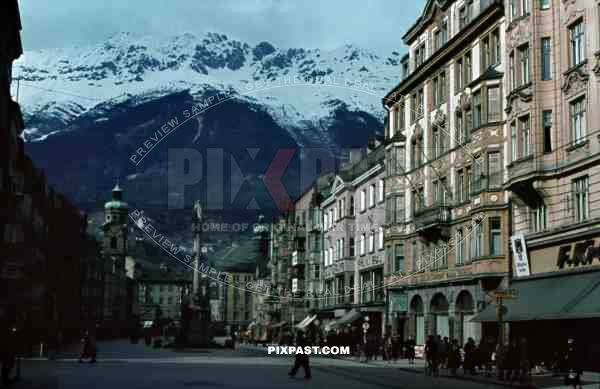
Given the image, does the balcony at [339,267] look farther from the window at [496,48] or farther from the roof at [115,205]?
the roof at [115,205]

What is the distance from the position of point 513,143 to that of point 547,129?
377cm

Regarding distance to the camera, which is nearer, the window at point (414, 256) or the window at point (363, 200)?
the window at point (414, 256)

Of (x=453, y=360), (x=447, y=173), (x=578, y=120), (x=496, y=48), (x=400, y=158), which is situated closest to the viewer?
(x=578, y=120)

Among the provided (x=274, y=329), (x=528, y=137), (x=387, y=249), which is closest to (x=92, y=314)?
(x=274, y=329)

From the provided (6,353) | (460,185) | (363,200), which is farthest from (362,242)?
(6,353)

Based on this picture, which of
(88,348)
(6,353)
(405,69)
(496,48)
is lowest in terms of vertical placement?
(88,348)

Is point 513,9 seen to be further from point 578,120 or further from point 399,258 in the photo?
point 399,258

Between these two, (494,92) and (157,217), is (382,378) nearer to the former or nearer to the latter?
(494,92)

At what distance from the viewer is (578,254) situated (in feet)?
131

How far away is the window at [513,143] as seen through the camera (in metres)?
47.0

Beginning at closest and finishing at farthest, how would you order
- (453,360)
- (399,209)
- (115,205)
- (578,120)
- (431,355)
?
(578,120) → (431,355) → (453,360) → (399,209) → (115,205)

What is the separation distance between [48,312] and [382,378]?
215ft

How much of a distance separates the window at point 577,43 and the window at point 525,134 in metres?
4.50

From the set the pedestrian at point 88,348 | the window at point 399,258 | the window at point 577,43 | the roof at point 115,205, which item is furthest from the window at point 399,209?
the roof at point 115,205
